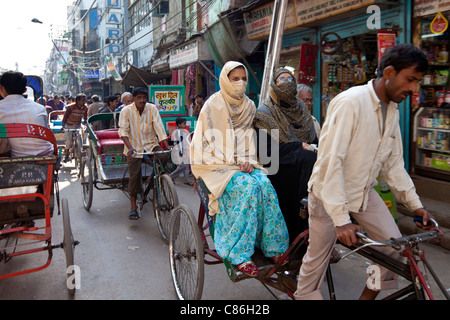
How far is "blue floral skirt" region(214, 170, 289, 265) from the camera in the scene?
8.95 ft

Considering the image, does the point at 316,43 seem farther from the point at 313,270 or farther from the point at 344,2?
the point at 313,270

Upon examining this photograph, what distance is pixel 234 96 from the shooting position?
3.11 m

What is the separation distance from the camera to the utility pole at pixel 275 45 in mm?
6242

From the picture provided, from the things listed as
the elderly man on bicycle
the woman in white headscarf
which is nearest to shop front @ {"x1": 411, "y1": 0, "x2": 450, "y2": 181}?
the woman in white headscarf

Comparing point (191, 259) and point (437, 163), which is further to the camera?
point (437, 163)

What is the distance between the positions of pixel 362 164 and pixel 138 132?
152 inches

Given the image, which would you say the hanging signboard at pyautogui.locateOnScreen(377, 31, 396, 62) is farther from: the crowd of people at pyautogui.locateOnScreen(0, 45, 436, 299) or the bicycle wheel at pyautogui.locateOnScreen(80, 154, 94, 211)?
the bicycle wheel at pyautogui.locateOnScreen(80, 154, 94, 211)

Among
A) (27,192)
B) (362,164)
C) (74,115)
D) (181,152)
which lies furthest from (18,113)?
(74,115)

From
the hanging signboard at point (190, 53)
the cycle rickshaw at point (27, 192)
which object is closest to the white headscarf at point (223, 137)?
the cycle rickshaw at point (27, 192)

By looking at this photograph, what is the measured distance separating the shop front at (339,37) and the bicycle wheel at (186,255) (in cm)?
366

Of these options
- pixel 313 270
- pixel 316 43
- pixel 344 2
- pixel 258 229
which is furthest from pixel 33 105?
pixel 316 43

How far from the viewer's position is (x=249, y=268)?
2631 mm
